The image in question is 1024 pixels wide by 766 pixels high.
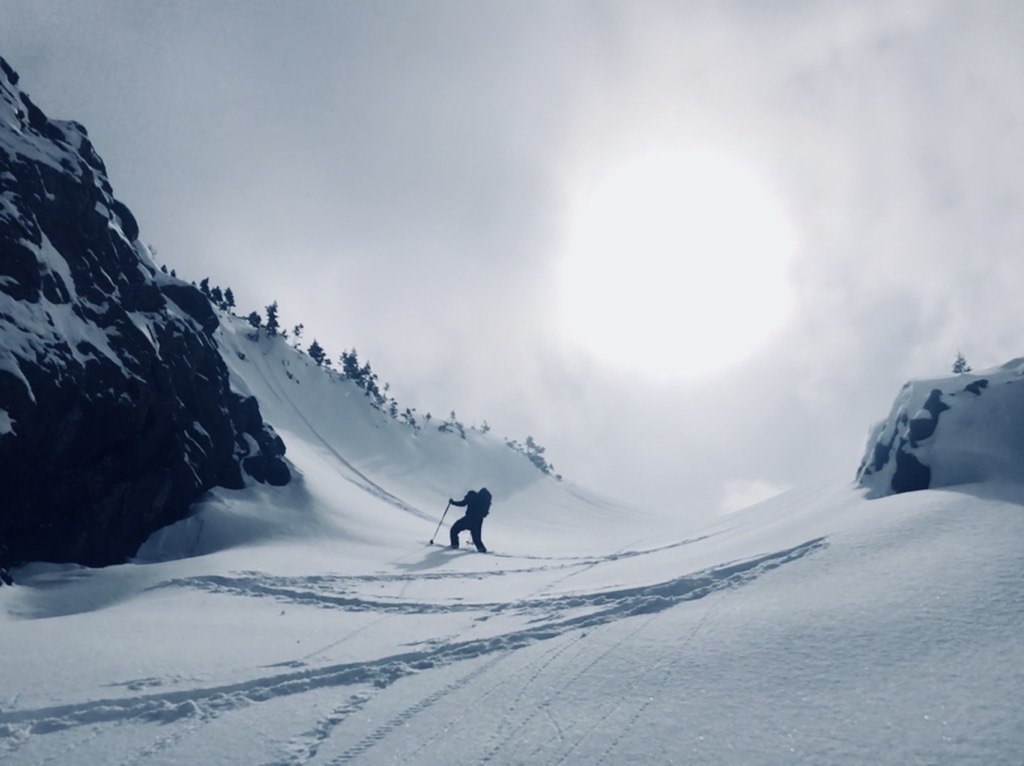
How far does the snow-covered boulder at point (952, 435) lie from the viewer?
449 inches

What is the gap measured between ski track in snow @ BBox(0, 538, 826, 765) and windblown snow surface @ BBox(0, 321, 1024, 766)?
4cm

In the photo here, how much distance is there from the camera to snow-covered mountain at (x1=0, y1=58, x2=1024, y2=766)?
527 cm

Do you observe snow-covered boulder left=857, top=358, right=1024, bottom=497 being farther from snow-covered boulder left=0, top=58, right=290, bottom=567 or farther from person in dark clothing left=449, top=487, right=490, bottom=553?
snow-covered boulder left=0, top=58, right=290, bottom=567

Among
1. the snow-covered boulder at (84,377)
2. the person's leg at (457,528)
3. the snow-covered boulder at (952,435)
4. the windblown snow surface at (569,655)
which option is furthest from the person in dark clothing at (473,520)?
the snow-covered boulder at (952,435)

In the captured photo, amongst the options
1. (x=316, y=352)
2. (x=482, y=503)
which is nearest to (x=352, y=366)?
(x=316, y=352)

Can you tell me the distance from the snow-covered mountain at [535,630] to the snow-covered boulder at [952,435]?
0.06m

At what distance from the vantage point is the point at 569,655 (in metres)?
7.35

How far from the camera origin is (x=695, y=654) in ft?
22.0

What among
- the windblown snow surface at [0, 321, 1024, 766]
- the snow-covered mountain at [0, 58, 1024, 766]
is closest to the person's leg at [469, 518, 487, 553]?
the snow-covered mountain at [0, 58, 1024, 766]

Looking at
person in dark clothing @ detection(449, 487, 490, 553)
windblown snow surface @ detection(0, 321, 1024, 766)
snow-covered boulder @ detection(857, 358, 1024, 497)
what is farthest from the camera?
person in dark clothing @ detection(449, 487, 490, 553)

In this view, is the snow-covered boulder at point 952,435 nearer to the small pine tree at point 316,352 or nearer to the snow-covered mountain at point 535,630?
the snow-covered mountain at point 535,630

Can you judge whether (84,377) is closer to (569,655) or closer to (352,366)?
(569,655)

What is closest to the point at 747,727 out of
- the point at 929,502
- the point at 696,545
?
the point at 929,502

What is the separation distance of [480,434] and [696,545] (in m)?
53.2
